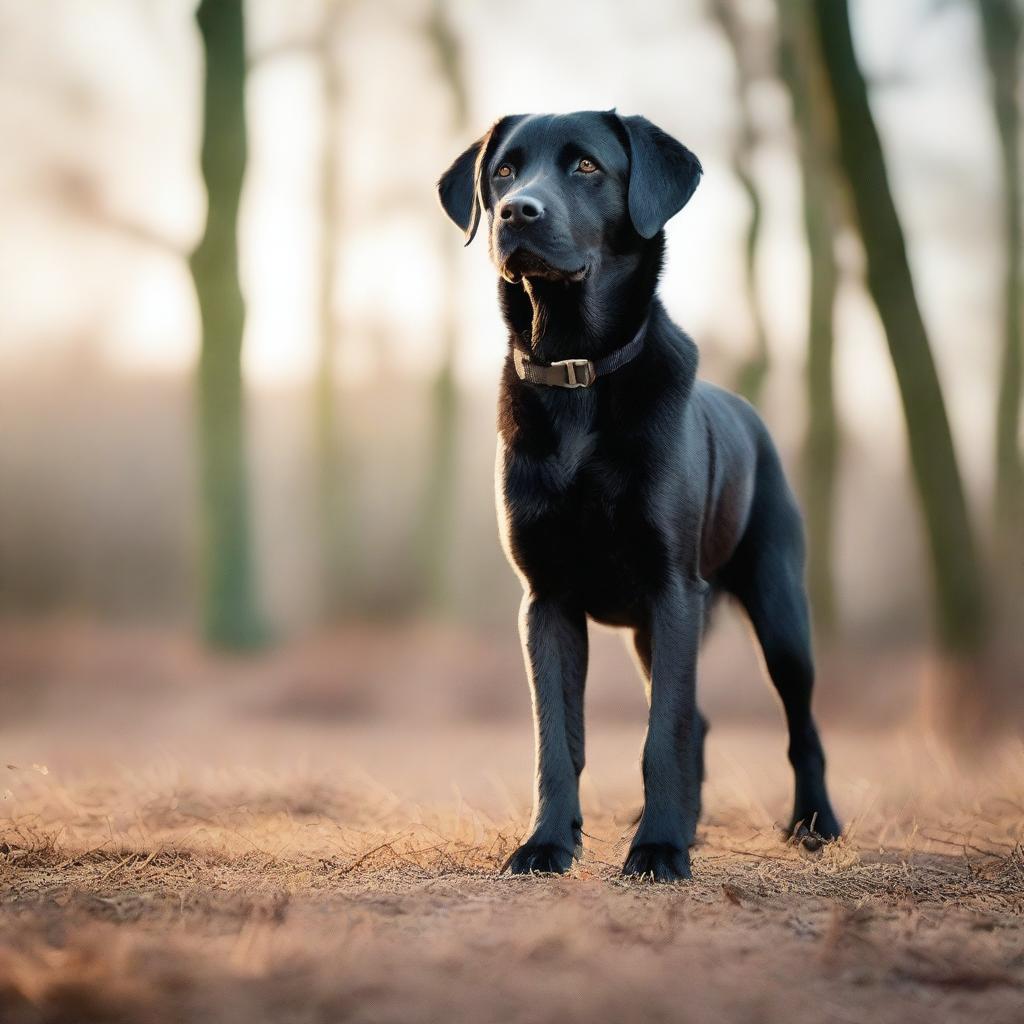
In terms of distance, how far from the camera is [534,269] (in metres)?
3.47

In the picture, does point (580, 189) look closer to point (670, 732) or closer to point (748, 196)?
point (670, 732)

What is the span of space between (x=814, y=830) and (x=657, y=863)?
51.2 inches

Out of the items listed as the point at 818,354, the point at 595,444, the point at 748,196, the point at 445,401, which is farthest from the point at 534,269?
the point at 748,196

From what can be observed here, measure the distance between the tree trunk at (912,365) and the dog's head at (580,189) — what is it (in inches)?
133

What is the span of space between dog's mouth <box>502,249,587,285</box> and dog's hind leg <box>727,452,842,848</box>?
145cm

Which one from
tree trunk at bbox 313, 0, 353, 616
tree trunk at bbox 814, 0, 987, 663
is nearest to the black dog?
tree trunk at bbox 814, 0, 987, 663

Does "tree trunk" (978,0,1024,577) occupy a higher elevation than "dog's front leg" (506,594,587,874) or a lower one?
higher

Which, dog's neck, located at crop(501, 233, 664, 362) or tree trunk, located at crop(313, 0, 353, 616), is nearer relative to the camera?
dog's neck, located at crop(501, 233, 664, 362)

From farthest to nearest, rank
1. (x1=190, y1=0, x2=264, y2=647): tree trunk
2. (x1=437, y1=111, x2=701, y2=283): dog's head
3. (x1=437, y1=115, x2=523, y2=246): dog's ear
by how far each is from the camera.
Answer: (x1=190, y1=0, x2=264, y2=647): tree trunk < (x1=437, y1=115, x2=523, y2=246): dog's ear < (x1=437, y1=111, x2=701, y2=283): dog's head

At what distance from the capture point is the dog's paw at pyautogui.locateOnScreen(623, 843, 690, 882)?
3.27 meters

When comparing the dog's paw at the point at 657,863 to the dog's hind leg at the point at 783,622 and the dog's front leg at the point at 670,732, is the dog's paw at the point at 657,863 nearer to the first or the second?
the dog's front leg at the point at 670,732

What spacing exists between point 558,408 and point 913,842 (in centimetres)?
199

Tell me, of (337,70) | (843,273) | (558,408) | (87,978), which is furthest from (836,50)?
(87,978)

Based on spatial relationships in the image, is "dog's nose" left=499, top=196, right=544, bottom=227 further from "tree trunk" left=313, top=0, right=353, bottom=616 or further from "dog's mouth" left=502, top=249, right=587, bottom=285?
"tree trunk" left=313, top=0, right=353, bottom=616
